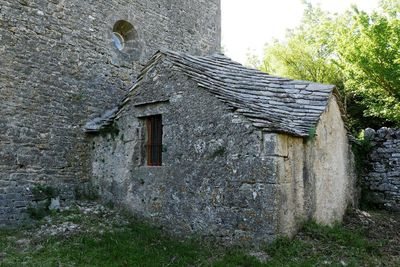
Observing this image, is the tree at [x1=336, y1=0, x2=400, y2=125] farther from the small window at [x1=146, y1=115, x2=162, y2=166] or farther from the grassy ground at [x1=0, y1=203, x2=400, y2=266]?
the small window at [x1=146, y1=115, x2=162, y2=166]

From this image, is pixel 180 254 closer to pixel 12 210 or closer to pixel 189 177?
pixel 189 177

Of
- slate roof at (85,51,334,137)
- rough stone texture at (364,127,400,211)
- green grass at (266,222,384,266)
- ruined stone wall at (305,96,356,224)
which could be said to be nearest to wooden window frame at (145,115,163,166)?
slate roof at (85,51,334,137)

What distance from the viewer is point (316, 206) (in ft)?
24.2

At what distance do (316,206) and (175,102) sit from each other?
10.8 feet

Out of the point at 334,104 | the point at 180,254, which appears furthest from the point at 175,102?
the point at 334,104

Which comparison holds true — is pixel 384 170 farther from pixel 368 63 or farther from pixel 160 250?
pixel 160 250

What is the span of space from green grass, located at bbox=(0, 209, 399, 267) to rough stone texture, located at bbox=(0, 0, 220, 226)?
1.43m

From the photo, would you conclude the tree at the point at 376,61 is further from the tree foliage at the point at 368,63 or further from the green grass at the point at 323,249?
the green grass at the point at 323,249

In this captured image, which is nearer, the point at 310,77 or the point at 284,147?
the point at 284,147

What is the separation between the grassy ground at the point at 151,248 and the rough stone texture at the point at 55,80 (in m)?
1.16

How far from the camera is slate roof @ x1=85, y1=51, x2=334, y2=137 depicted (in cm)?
671

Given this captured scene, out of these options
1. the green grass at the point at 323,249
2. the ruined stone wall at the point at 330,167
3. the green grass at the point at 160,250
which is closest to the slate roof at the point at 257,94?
the ruined stone wall at the point at 330,167

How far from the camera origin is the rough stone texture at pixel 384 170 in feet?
34.6

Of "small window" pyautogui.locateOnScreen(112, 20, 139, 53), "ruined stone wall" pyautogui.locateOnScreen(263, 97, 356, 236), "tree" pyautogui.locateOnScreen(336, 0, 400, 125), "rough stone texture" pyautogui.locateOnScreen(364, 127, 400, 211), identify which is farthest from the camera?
"tree" pyautogui.locateOnScreen(336, 0, 400, 125)
